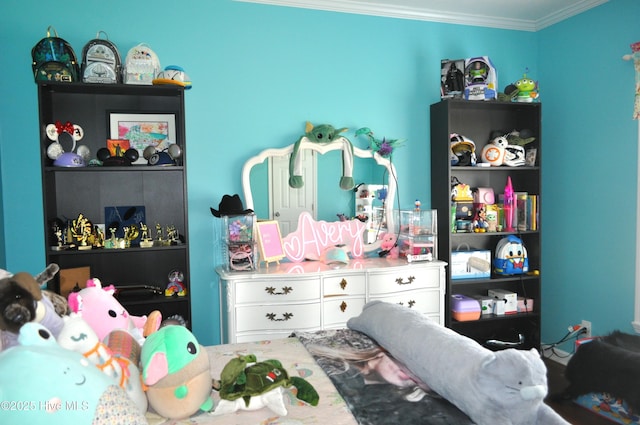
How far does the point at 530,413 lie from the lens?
4.20 ft

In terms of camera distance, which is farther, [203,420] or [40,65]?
[40,65]

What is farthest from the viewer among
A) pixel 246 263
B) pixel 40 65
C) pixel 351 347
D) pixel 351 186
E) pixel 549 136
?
pixel 549 136

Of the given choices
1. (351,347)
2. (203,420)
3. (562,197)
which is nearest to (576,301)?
(562,197)

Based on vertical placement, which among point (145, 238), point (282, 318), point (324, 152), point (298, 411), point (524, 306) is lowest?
point (524, 306)

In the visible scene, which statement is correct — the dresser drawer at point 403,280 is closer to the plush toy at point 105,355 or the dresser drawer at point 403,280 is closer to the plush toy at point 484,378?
the plush toy at point 484,378

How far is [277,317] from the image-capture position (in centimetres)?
265

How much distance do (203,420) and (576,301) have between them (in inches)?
119

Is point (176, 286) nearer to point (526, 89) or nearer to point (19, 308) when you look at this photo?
point (19, 308)

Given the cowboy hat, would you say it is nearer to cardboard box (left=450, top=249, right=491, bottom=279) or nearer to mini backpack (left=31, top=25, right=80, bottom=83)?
mini backpack (left=31, top=25, right=80, bottom=83)

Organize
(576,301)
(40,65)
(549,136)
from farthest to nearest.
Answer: (549,136)
(576,301)
(40,65)

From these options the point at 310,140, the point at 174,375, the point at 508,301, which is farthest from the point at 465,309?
the point at 174,375

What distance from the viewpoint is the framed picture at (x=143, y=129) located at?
108 inches

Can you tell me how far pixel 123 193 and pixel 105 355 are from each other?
183 centimetres

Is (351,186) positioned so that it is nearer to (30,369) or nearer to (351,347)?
(351,347)
